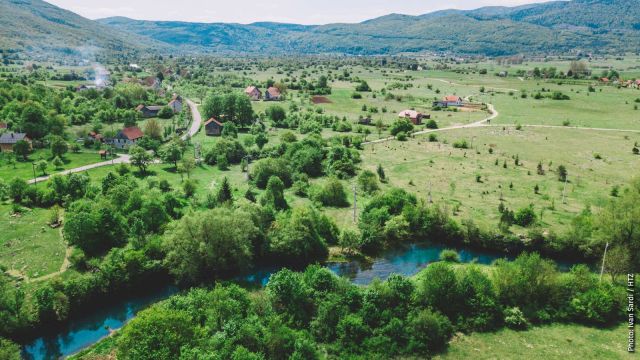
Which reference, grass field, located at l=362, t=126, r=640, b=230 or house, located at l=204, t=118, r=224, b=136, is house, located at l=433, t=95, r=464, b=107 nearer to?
grass field, located at l=362, t=126, r=640, b=230

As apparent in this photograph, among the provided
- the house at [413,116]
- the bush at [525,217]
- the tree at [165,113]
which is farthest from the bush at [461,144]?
the tree at [165,113]

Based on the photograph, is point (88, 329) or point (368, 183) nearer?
point (88, 329)

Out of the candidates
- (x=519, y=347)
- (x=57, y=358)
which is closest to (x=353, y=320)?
(x=519, y=347)

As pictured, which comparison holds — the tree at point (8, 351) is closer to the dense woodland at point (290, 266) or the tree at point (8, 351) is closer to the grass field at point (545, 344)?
the dense woodland at point (290, 266)

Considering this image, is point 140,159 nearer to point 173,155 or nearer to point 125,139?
point 173,155

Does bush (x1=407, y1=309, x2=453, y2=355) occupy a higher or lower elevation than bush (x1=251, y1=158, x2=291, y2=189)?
lower

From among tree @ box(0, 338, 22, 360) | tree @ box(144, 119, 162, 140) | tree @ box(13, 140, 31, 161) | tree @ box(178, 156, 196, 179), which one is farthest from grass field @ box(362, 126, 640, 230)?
tree @ box(13, 140, 31, 161)

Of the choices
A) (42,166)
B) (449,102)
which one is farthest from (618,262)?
(449,102)
